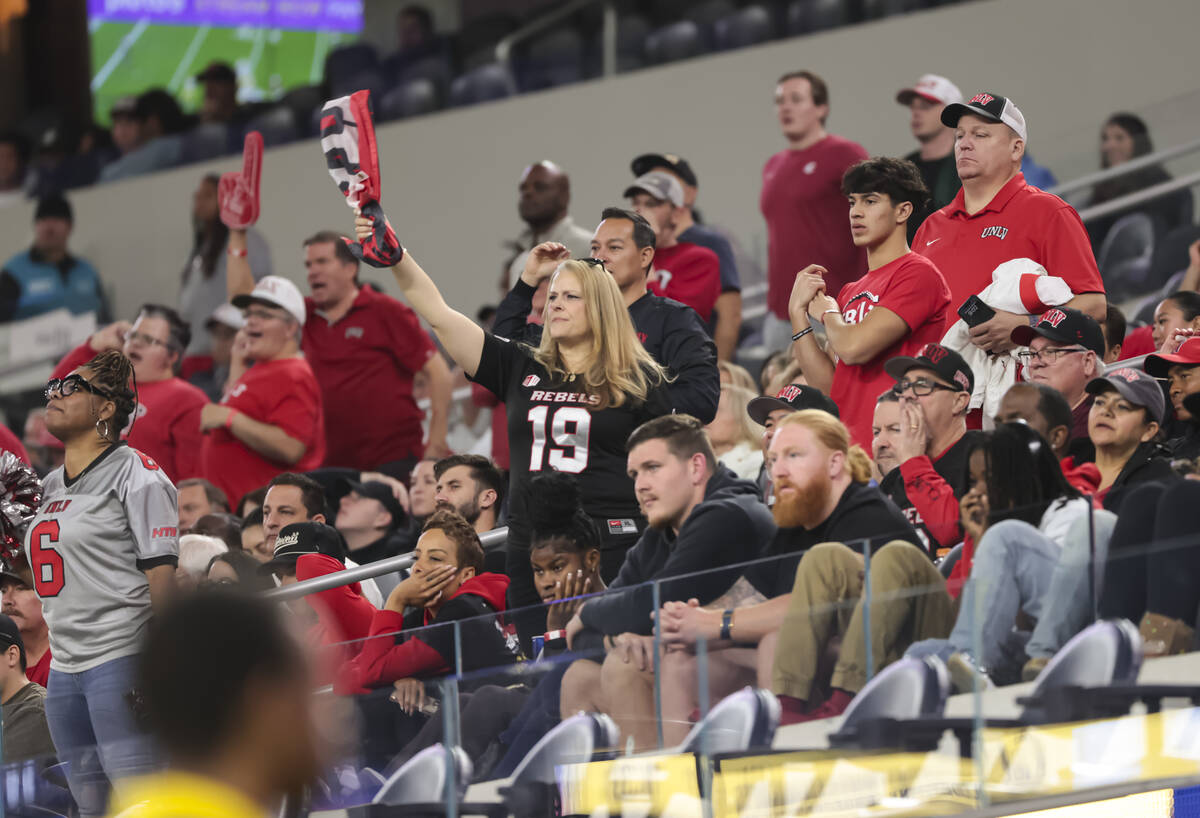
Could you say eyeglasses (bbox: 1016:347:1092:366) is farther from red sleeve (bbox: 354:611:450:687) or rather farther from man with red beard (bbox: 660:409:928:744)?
red sleeve (bbox: 354:611:450:687)

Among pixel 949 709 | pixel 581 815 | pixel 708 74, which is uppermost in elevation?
pixel 708 74

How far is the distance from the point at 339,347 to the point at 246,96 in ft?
24.6

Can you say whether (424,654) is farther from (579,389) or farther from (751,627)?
(579,389)

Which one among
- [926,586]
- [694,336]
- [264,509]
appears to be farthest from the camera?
[264,509]

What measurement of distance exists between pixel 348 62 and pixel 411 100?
923 mm

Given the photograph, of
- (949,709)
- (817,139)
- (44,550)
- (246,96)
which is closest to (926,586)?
(949,709)

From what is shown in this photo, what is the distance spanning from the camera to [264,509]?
18.5 feet

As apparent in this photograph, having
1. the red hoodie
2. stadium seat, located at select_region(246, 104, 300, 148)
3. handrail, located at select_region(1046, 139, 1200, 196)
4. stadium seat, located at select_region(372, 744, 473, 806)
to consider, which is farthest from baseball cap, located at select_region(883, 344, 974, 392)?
stadium seat, located at select_region(246, 104, 300, 148)

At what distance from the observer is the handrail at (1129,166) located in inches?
277

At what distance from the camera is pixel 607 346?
4.70 metres

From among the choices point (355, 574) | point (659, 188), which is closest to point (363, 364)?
point (659, 188)

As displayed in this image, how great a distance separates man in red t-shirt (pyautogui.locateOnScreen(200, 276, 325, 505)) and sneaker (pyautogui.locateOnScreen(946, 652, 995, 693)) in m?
3.49

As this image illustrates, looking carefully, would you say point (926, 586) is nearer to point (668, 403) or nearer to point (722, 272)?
point (668, 403)

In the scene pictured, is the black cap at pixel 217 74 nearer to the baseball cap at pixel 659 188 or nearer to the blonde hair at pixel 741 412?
the baseball cap at pixel 659 188
